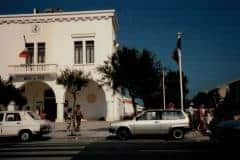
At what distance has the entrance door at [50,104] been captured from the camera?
4066cm

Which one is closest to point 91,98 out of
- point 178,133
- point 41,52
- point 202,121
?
point 41,52

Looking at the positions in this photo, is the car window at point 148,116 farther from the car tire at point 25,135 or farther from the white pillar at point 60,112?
the white pillar at point 60,112

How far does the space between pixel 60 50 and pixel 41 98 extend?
5481mm

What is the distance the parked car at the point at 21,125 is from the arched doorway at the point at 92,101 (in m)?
18.8

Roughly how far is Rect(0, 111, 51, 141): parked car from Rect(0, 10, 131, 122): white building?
17465 millimetres

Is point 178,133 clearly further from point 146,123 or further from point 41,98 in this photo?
point 41,98

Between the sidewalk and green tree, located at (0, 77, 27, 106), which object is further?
green tree, located at (0, 77, 27, 106)

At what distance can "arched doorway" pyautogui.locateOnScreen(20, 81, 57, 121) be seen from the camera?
40500 mm

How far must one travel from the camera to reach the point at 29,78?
38.9 metres

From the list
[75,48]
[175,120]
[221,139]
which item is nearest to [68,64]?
[75,48]

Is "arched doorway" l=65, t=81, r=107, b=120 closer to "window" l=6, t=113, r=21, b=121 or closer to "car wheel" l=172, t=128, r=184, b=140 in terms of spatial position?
"window" l=6, t=113, r=21, b=121

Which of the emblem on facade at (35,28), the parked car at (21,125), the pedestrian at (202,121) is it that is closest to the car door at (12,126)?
the parked car at (21,125)

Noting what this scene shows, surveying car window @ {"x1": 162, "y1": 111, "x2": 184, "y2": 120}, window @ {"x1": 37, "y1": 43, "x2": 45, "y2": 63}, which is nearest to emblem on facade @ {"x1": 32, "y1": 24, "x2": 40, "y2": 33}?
window @ {"x1": 37, "y1": 43, "x2": 45, "y2": 63}

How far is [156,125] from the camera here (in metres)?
20.1
